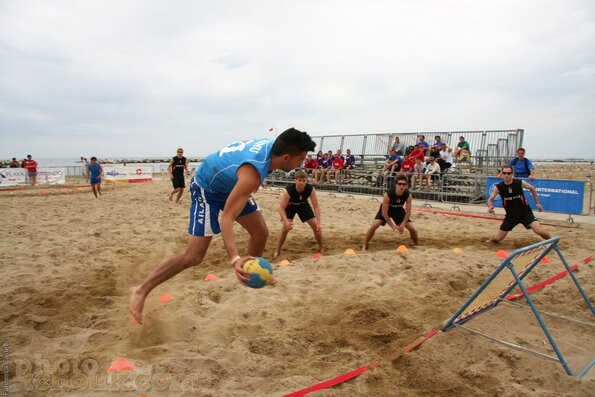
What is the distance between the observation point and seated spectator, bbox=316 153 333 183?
16736 millimetres

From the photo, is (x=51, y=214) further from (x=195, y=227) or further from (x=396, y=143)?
(x=396, y=143)

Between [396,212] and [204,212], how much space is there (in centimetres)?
443

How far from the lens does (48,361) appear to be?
2.87 m

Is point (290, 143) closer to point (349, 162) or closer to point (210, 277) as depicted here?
point (210, 277)

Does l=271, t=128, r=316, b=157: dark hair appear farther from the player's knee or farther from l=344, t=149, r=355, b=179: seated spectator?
l=344, t=149, r=355, b=179: seated spectator

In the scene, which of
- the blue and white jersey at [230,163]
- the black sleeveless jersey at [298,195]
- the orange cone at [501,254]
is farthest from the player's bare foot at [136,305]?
the orange cone at [501,254]

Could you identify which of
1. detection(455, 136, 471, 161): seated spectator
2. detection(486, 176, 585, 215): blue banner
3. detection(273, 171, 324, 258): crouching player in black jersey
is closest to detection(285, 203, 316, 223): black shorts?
detection(273, 171, 324, 258): crouching player in black jersey

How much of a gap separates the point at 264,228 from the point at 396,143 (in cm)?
1207

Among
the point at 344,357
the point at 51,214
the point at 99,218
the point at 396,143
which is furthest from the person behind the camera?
the point at 396,143

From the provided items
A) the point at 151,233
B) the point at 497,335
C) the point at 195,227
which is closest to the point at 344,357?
the point at 497,335

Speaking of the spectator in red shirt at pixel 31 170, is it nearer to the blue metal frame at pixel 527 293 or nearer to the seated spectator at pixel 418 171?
the seated spectator at pixel 418 171

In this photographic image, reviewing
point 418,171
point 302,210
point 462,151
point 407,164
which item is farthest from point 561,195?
point 302,210

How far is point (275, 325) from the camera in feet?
11.7

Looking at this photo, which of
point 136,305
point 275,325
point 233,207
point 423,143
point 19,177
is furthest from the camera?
point 19,177
